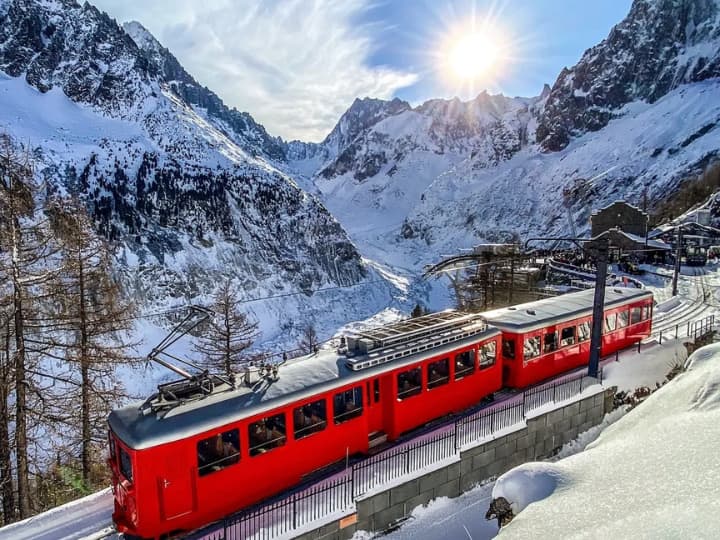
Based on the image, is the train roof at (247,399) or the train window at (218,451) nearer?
the train roof at (247,399)

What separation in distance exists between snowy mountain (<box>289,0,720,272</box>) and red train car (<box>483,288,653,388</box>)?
67.6m

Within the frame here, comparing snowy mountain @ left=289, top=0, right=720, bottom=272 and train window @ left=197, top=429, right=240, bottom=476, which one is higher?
snowy mountain @ left=289, top=0, right=720, bottom=272

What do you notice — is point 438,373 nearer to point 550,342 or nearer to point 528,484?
point 528,484

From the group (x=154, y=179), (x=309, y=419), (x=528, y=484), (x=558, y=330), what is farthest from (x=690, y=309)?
(x=154, y=179)

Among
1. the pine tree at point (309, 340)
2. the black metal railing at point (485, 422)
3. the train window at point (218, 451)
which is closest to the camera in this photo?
the train window at point (218, 451)

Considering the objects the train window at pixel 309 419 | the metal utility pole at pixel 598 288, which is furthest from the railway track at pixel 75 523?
the metal utility pole at pixel 598 288

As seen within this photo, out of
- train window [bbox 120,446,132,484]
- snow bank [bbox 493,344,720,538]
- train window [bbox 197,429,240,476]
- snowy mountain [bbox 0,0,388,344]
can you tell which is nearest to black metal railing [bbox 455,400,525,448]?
snow bank [bbox 493,344,720,538]

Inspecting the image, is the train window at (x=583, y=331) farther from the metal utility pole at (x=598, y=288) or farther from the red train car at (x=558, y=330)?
the metal utility pole at (x=598, y=288)

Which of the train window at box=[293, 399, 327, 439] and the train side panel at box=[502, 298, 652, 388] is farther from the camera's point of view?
the train side panel at box=[502, 298, 652, 388]

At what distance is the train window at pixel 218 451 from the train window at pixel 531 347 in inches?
417

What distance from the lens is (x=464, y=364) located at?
14633 mm

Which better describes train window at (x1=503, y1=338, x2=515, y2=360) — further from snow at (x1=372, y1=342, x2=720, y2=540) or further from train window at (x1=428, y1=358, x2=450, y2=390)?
snow at (x1=372, y1=342, x2=720, y2=540)

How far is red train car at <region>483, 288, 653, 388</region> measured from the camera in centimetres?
1628

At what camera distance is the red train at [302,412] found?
905cm
